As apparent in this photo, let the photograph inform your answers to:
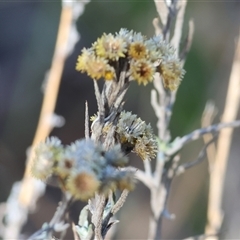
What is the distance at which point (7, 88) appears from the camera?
926 mm

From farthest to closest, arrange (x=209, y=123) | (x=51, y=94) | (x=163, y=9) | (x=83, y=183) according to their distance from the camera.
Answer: (x=51, y=94), (x=209, y=123), (x=163, y=9), (x=83, y=183)

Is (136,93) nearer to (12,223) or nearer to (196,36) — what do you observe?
(196,36)

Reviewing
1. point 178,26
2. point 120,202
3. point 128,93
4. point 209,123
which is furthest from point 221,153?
point 120,202

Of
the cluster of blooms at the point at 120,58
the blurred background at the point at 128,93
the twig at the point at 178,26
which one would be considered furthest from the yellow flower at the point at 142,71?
the blurred background at the point at 128,93

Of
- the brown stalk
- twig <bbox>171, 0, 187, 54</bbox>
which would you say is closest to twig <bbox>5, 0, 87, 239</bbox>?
the brown stalk

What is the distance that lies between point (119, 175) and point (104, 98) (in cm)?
6

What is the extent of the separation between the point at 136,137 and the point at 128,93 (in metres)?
0.57

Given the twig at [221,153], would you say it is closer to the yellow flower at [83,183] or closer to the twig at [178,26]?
the twig at [178,26]

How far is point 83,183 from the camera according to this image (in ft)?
0.65

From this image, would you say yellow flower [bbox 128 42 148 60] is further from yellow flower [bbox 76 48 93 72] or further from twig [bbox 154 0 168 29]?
twig [bbox 154 0 168 29]

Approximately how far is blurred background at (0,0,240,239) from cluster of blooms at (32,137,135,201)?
602mm

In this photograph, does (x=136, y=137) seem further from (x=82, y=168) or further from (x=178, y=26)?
(x=178, y=26)

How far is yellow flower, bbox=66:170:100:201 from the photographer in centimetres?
20

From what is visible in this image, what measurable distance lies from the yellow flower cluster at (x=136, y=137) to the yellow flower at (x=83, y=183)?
2.5 inches
